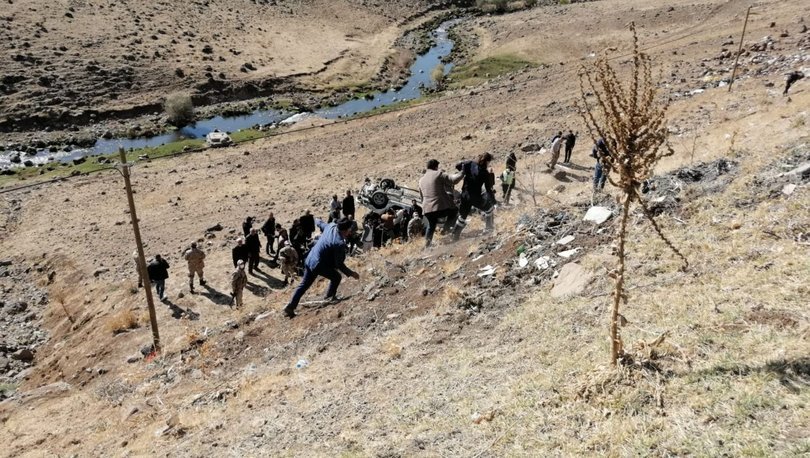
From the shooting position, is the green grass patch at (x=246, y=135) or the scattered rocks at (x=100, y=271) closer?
the scattered rocks at (x=100, y=271)

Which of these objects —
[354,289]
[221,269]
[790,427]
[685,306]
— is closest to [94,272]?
[221,269]

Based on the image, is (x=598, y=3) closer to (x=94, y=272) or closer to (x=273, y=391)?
(x=94, y=272)

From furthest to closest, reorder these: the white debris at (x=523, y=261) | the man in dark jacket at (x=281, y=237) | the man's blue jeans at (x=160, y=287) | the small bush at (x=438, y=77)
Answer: the small bush at (x=438, y=77), the man in dark jacket at (x=281, y=237), the man's blue jeans at (x=160, y=287), the white debris at (x=523, y=261)

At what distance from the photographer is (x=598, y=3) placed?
2159 inches

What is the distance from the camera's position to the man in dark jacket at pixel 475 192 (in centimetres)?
1173

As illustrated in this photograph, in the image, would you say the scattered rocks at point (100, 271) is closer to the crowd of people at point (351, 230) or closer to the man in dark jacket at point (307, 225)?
the crowd of people at point (351, 230)

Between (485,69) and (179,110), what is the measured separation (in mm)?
22238

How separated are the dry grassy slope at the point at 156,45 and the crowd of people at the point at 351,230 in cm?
2758

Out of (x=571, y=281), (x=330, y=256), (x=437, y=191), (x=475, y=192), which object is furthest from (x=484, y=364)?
(x=475, y=192)

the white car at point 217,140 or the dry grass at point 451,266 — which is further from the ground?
the dry grass at point 451,266

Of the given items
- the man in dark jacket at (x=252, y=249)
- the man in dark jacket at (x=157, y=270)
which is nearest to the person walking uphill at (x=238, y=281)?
the man in dark jacket at (x=252, y=249)

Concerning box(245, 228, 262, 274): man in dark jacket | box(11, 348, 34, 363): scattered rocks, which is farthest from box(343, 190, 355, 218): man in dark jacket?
box(11, 348, 34, 363): scattered rocks

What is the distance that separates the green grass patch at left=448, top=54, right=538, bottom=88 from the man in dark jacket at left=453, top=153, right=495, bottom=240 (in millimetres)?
29741

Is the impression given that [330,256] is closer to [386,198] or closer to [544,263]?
[544,263]
